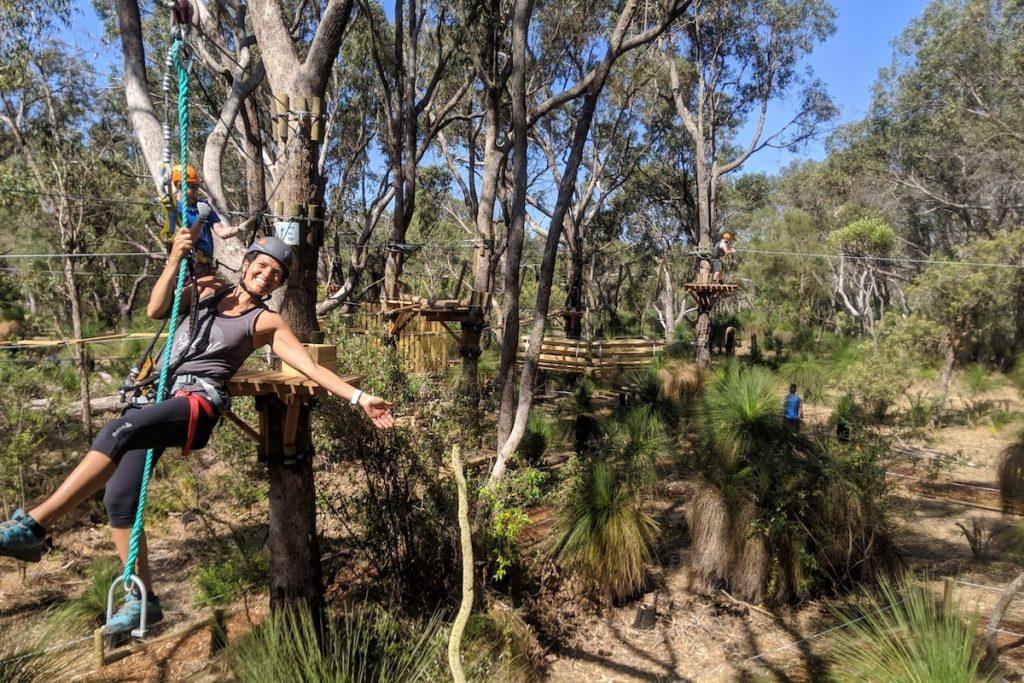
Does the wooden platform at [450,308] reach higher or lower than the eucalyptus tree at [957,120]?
lower

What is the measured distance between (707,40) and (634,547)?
1422cm

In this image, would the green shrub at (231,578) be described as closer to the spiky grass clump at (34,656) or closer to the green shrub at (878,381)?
the spiky grass clump at (34,656)

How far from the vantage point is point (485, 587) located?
488 centimetres

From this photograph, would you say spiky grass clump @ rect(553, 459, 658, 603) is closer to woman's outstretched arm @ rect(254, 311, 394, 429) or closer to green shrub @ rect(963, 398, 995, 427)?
woman's outstretched arm @ rect(254, 311, 394, 429)

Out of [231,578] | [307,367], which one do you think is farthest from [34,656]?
[231,578]

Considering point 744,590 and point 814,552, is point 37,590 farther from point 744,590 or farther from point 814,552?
point 814,552

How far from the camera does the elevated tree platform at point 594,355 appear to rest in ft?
32.6

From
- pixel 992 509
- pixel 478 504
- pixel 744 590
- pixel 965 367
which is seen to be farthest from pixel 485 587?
pixel 965 367

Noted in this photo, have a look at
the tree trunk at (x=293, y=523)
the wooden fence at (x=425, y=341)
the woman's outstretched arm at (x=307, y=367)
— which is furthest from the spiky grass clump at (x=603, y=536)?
the wooden fence at (x=425, y=341)

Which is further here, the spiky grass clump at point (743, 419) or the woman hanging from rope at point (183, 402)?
the spiky grass clump at point (743, 419)

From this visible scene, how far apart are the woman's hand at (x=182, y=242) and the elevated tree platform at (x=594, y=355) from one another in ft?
25.2

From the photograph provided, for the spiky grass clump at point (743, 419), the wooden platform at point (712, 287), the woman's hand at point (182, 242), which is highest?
the wooden platform at point (712, 287)

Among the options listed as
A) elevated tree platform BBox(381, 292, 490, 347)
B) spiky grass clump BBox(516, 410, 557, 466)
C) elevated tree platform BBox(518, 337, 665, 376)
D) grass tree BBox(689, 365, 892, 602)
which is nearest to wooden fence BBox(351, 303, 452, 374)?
elevated tree platform BBox(381, 292, 490, 347)

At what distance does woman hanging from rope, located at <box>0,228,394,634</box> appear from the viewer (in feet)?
6.59
